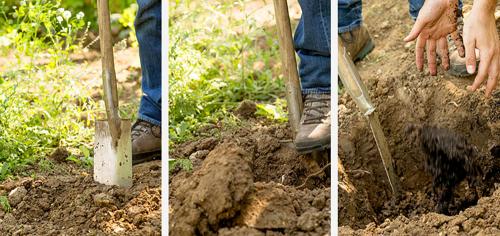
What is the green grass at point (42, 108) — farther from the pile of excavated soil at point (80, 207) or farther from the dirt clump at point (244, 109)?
the dirt clump at point (244, 109)

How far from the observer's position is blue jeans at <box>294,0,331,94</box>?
10.1 feet

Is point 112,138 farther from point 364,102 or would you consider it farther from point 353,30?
point 353,30

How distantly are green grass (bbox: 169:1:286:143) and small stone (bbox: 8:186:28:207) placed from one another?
0.67m

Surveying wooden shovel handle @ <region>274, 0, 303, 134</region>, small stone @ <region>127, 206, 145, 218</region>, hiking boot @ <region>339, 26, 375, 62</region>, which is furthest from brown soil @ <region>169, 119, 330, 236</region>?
hiking boot @ <region>339, 26, 375, 62</region>

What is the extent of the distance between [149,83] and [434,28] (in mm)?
1058

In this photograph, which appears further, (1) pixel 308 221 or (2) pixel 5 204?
(2) pixel 5 204

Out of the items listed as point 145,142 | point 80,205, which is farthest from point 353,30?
point 80,205

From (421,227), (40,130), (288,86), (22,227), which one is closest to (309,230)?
(421,227)

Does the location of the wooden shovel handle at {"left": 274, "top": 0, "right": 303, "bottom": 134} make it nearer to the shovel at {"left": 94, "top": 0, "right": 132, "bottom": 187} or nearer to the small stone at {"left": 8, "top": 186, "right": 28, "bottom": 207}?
the shovel at {"left": 94, "top": 0, "right": 132, "bottom": 187}

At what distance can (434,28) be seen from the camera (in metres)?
2.97

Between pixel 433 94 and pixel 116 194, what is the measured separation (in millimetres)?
1264

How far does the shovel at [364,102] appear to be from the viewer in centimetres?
291

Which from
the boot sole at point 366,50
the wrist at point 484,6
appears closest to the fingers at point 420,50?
the wrist at point 484,6

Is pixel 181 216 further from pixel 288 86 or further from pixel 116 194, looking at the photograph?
pixel 288 86
